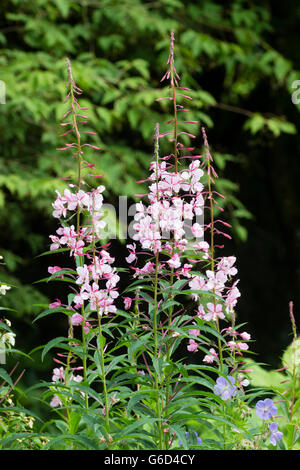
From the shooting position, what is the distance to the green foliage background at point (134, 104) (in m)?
3.62

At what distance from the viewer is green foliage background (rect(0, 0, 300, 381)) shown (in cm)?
362

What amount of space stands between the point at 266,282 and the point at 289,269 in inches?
18.7

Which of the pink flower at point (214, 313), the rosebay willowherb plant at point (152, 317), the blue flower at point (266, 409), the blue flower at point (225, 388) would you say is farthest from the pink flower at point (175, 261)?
the blue flower at point (266, 409)

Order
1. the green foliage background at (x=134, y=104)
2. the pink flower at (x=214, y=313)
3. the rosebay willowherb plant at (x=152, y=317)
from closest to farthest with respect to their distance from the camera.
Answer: the rosebay willowherb plant at (x=152, y=317), the pink flower at (x=214, y=313), the green foliage background at (x=134, y=104)

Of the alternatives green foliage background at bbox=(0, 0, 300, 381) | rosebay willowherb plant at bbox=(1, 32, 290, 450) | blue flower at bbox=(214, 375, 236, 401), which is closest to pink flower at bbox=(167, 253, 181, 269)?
rosebay willowherb plant at bbox=(1, 32, 290, 450)

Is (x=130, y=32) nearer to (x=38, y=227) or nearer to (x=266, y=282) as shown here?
(x=38, y=227)

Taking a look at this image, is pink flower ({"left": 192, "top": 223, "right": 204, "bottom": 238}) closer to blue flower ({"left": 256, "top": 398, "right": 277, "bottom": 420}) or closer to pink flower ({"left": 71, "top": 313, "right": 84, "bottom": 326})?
pink flower ({"left": 71, "top": 313, "right": 84, "bottom": 326})

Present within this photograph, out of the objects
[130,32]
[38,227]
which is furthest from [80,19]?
[38,227]

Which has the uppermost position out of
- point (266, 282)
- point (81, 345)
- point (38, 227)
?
point (38, 227)

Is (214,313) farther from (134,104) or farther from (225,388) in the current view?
(134,104)

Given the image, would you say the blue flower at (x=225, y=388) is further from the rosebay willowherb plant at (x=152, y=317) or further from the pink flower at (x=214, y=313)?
the pink flower at (x=214, y=313)

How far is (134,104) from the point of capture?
3779 mm
